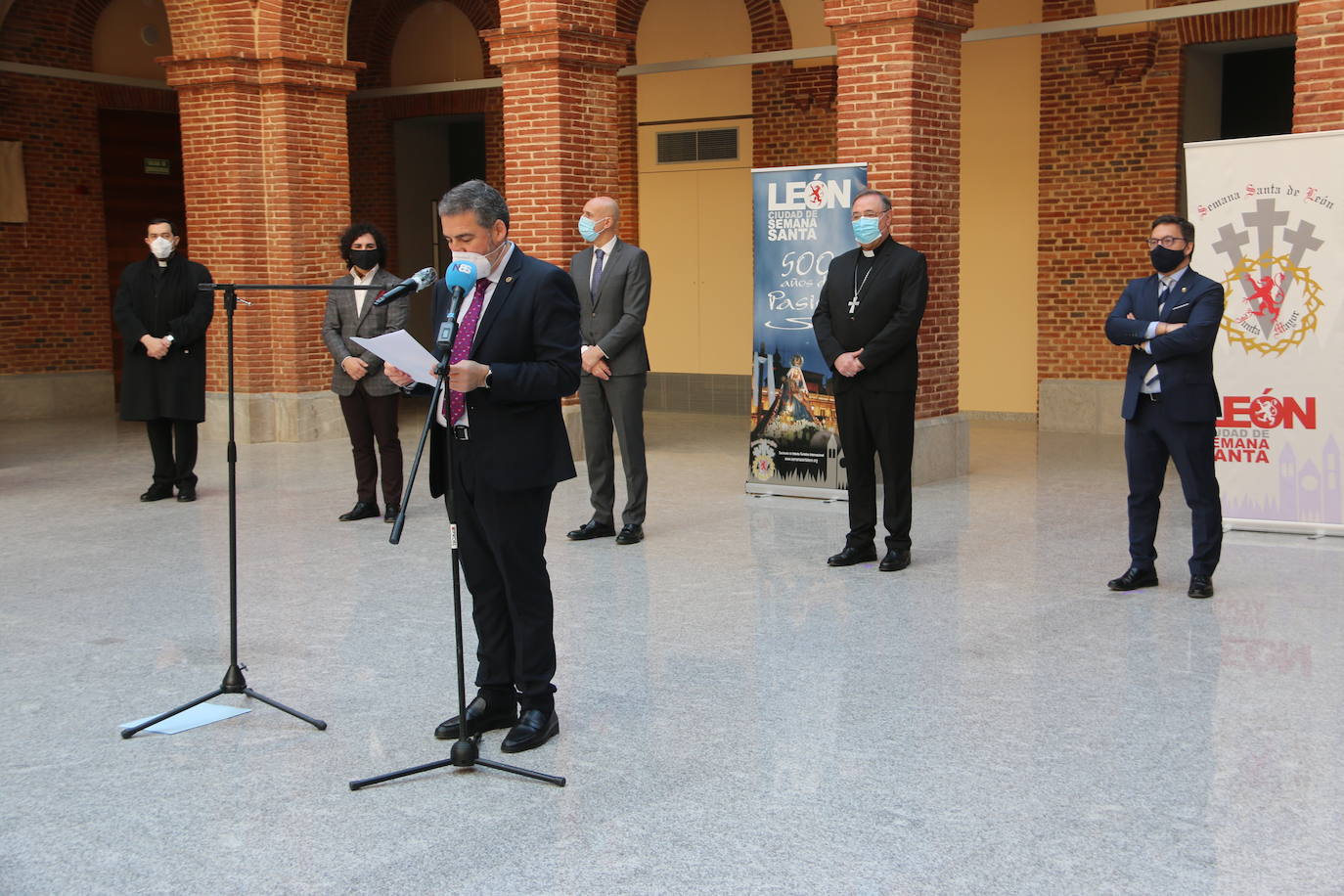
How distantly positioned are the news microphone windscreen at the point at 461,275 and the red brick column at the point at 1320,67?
19.2 feet

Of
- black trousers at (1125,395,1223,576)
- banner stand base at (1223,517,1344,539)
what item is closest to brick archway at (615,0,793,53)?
banner stand base at (1223,517,1344,539)

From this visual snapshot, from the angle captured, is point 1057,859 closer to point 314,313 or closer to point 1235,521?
point 1235,521

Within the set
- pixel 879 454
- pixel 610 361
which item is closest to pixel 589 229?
pixel 610 361

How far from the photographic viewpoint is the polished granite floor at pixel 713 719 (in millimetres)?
3779

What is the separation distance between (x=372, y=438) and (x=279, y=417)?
4970 mm

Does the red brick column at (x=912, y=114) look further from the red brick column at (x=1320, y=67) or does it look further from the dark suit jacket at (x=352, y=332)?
the dark suit jacket at (x=352, y=332)

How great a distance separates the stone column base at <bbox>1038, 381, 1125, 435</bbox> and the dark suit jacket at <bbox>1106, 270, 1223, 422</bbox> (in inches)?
252

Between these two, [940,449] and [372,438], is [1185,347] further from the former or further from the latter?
[372,438]

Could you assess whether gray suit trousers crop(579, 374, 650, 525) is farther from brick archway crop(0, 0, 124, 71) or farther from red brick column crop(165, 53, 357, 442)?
brick archway crop(0, 0, 124, 71)

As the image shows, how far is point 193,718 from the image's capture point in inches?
199

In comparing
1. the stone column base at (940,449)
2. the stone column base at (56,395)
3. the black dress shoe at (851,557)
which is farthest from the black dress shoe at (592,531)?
the stone column base at (56,395)

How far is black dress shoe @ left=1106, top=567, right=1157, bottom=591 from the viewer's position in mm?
6777

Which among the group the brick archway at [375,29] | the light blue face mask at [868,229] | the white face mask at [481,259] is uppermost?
the brick archway at [375,29]

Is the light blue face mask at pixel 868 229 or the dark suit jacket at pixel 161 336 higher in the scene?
the light blue face mask at pixel 868 229
